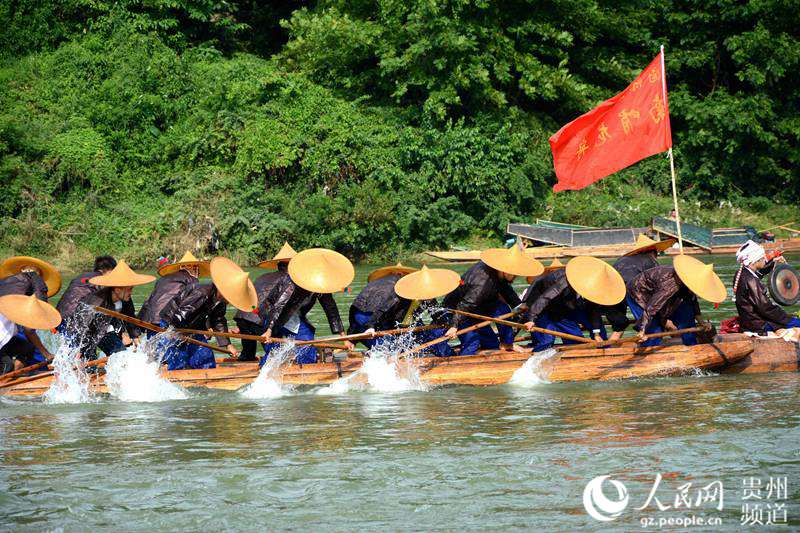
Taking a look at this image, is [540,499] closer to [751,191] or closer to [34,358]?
[34,358]

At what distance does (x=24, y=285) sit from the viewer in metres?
10.3

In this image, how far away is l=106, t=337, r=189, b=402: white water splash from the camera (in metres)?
10.1

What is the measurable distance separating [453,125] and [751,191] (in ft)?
29.1

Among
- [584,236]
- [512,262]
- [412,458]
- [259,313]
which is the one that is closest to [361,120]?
[584,236]

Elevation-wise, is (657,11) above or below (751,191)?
above

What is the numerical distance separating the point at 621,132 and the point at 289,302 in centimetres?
416

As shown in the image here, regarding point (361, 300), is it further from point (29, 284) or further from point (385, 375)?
point (29, 284)

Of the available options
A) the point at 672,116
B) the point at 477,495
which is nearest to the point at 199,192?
the point at 672,116

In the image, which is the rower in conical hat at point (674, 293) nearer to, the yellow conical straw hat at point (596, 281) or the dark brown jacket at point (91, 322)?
the yellow conical straw hat at point (596, 281)

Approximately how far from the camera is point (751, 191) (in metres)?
28.8

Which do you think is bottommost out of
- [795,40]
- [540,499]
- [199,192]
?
[540,499]

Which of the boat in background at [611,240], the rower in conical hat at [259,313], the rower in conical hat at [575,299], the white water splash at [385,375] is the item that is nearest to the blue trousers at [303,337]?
the rower in conical hat at [259,313]

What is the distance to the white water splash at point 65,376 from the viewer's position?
9.96 metres

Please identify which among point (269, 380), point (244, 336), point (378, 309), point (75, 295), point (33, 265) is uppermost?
point (33, 265)
